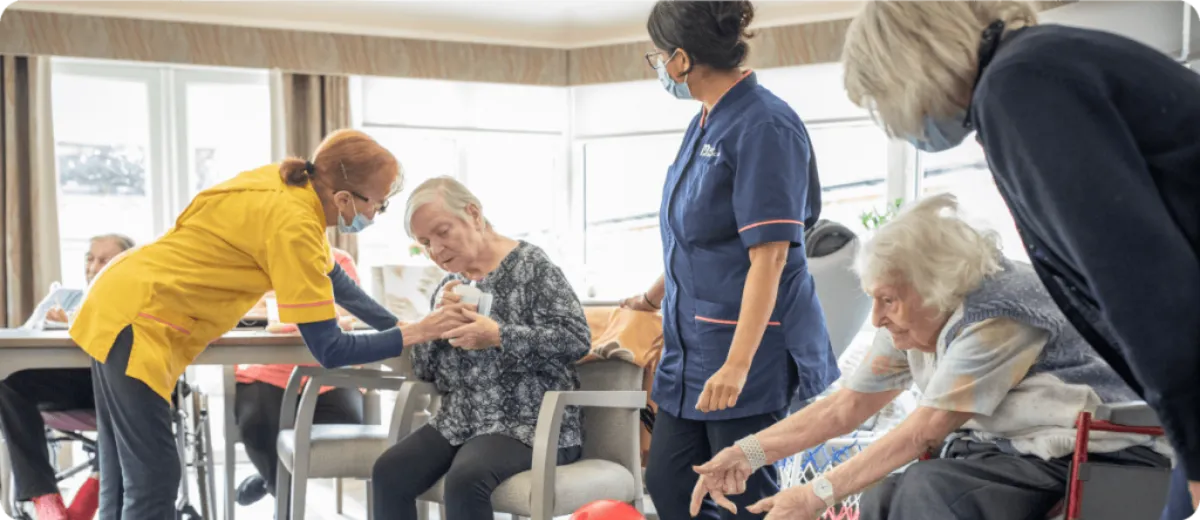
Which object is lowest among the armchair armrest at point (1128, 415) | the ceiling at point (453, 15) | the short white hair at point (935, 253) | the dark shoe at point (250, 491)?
the dark shoe at point (250, 491)

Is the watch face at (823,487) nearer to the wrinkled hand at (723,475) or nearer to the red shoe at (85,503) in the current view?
the wrinkled hand at (723,475)

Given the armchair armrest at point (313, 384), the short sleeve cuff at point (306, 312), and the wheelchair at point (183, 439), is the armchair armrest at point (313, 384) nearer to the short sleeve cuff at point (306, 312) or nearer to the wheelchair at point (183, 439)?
the wheelchair at point (183, 439)

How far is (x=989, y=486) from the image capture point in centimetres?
149

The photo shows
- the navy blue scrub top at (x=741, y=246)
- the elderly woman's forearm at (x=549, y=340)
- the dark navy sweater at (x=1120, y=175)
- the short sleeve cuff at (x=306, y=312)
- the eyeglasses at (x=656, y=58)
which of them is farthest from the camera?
the elderly woman's forearm at (x=549, y=340)

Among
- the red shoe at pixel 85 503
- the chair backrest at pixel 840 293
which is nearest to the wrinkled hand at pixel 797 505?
the chair backrest at pixel 840 293

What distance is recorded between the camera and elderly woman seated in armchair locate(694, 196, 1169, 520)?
4.93 feet

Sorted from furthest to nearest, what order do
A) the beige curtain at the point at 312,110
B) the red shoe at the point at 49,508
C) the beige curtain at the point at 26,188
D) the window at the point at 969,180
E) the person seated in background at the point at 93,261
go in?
1. the beige curtain at the point at 312,110
2. the window at the point at 969,180
3. the beige curtain at the point at 26,188
4. the person seated in background at the point at 93,261
5. the red shoe at the point at 49,508

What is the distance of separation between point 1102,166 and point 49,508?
2880mm

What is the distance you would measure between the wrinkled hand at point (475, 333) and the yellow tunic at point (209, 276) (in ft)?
0.91

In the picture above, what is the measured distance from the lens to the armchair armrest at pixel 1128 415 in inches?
52.9

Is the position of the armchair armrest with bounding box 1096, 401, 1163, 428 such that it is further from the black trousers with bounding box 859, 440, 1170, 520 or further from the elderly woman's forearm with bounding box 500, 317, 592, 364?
the elderly woman's forearm with bounding box 500, 317, 592, 364

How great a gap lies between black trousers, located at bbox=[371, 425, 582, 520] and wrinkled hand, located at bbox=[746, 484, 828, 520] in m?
0.85

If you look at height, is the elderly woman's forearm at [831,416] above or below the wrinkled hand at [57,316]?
above

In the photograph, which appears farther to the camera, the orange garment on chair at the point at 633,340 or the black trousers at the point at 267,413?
the black trousers at the point at 267,413
